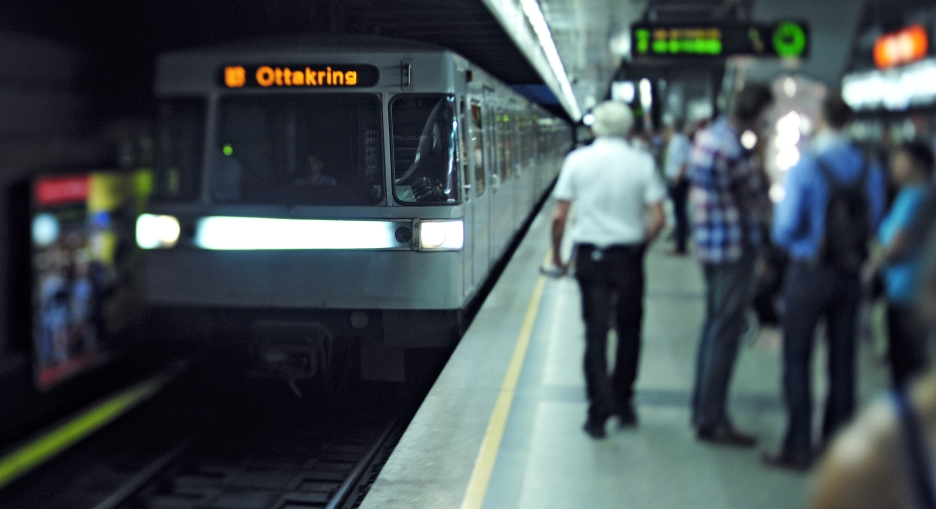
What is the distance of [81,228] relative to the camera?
6551 mm

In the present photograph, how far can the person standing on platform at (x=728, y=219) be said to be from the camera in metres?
4.07

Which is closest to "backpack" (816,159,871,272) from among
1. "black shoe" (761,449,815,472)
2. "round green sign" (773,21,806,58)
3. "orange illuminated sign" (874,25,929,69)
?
"black shoe" (761,449,815,472)

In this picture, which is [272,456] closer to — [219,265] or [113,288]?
[219,265]

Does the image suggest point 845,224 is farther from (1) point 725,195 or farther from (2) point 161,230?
(2) point 161,230

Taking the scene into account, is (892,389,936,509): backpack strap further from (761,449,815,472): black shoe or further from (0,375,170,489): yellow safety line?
(0,375,170,489): yellow safety line

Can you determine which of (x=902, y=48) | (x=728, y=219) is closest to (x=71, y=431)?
(x=728, y=219)

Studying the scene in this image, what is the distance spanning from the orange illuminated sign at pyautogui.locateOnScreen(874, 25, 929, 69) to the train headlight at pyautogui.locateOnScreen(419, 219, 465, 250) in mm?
4549

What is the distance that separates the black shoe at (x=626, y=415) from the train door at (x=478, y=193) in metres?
1.16

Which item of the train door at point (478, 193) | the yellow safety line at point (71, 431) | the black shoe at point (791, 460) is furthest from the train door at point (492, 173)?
the yellow safety line at point (71, 431)

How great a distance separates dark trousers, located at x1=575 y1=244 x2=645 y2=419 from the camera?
15.1 feet

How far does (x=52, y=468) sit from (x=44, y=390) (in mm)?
1792

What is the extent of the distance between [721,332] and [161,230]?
9.88ft

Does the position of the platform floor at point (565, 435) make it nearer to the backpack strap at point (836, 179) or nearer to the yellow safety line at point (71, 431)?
the backpack strap at point (836, 179)

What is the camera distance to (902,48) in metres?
7.64
